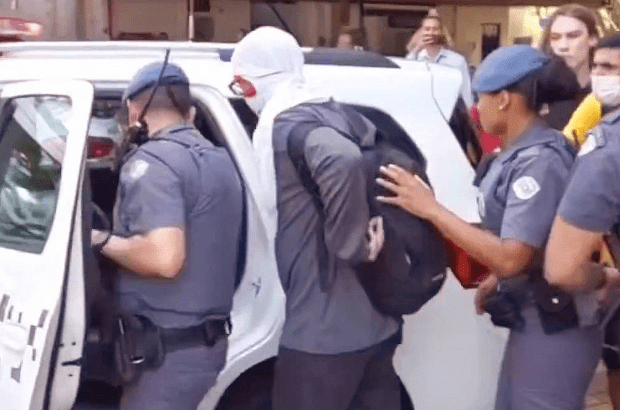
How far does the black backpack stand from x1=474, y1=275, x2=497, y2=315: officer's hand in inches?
7.9

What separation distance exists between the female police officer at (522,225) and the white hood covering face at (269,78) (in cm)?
34

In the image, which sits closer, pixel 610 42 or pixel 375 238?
pixel 375 238

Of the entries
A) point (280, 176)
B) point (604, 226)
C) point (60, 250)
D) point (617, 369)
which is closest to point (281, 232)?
point (280, 176)

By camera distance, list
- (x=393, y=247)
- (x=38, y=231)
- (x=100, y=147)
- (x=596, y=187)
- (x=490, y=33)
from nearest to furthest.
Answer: (x=596, y=187) → (x=393, y=247) → (x=38, y=231) → (x=100, y=147) → (x=490, y=33)

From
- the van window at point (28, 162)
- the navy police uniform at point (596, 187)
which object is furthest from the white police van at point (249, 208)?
→ the navy police uniform at point (596, 187)

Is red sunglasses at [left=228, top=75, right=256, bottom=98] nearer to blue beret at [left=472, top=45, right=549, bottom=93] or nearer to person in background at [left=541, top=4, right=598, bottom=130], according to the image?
blue beret at [left=472, top=45, right=549, bottom=93]

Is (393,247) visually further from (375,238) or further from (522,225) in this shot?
(522,225)

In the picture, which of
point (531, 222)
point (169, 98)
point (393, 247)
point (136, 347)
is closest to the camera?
point (531, 222)

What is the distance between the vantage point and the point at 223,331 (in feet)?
10.1

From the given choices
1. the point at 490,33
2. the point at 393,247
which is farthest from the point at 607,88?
the point at 490,33

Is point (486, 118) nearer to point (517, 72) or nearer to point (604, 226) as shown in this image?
point (517, 72)

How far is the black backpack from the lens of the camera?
112 inches

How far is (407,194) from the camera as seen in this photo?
2834 mm

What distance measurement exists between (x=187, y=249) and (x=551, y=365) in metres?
1.01
